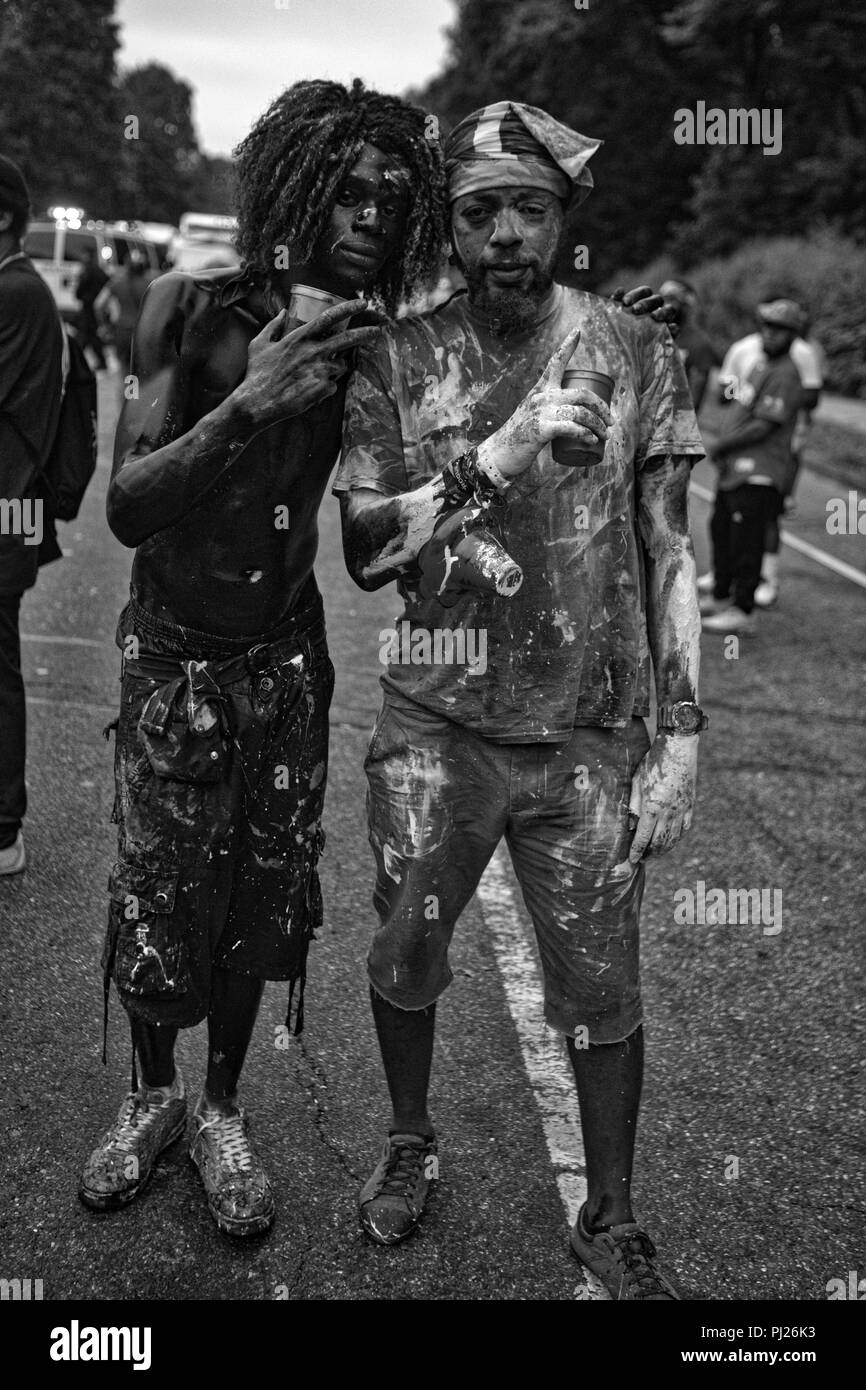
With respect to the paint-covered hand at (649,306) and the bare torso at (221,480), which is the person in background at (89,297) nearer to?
the bare torso at (221,480)

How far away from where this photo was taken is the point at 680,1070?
372 centimetres

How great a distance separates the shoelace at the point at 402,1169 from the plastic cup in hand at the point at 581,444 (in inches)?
58.3

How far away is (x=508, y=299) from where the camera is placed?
2.70 meters

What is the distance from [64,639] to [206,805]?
15.6 feet

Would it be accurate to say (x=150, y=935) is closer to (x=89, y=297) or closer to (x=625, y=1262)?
(x=625, y=1262)

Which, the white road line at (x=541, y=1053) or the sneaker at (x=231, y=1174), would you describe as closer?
the sneaker at (x=231, y=1174)

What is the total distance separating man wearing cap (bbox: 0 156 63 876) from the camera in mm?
4199

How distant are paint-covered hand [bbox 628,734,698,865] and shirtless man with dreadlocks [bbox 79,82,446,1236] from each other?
65 centimetres

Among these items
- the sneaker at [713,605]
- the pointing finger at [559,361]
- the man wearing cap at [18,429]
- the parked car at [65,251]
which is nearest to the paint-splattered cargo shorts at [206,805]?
the pointing finger at [559,361]

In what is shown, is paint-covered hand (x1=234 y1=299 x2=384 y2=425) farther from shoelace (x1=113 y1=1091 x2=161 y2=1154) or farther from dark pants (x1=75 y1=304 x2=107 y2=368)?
dark pants (x1=75 y1=304 x2=107 y2=368)

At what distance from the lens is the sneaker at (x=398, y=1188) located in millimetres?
→ 2930

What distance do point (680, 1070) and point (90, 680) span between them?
377 cm

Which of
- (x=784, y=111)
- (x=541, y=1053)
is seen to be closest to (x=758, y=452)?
(x=541, y=1053)

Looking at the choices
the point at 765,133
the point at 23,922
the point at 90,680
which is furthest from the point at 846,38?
the point at 23,922
